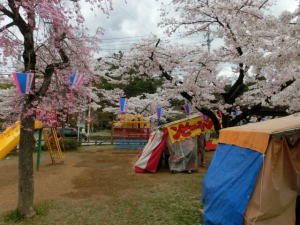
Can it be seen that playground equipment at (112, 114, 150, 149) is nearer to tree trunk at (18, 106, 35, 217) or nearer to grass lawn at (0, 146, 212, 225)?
grass lawn at (0, 146, 212, 225)

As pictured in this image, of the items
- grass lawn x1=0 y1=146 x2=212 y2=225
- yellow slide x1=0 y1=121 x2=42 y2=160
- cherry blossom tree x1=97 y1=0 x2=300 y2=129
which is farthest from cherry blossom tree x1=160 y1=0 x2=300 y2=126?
yellow slide x1=0 y1=121 x2=42 y2=160

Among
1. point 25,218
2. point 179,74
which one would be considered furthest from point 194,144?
point 25,218

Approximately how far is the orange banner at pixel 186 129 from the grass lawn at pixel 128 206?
1989 millimetres

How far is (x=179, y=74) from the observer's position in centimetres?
1026

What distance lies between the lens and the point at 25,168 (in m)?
4.85

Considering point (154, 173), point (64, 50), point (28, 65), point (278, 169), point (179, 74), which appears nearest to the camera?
point (278, 169)

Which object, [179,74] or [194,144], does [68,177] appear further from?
[179,74]

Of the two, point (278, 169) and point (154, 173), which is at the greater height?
point (278, 169)

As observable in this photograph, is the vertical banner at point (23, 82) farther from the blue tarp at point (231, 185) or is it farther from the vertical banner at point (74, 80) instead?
the blue tarp at point (231, 185)

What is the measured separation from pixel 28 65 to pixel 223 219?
4520 millimetres

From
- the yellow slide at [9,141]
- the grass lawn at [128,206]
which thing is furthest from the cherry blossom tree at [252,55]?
the yellow slide at [9,141]

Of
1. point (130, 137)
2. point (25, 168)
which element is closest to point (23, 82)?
point (25, 168)

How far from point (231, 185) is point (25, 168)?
3876mm

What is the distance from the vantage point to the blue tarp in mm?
3704
